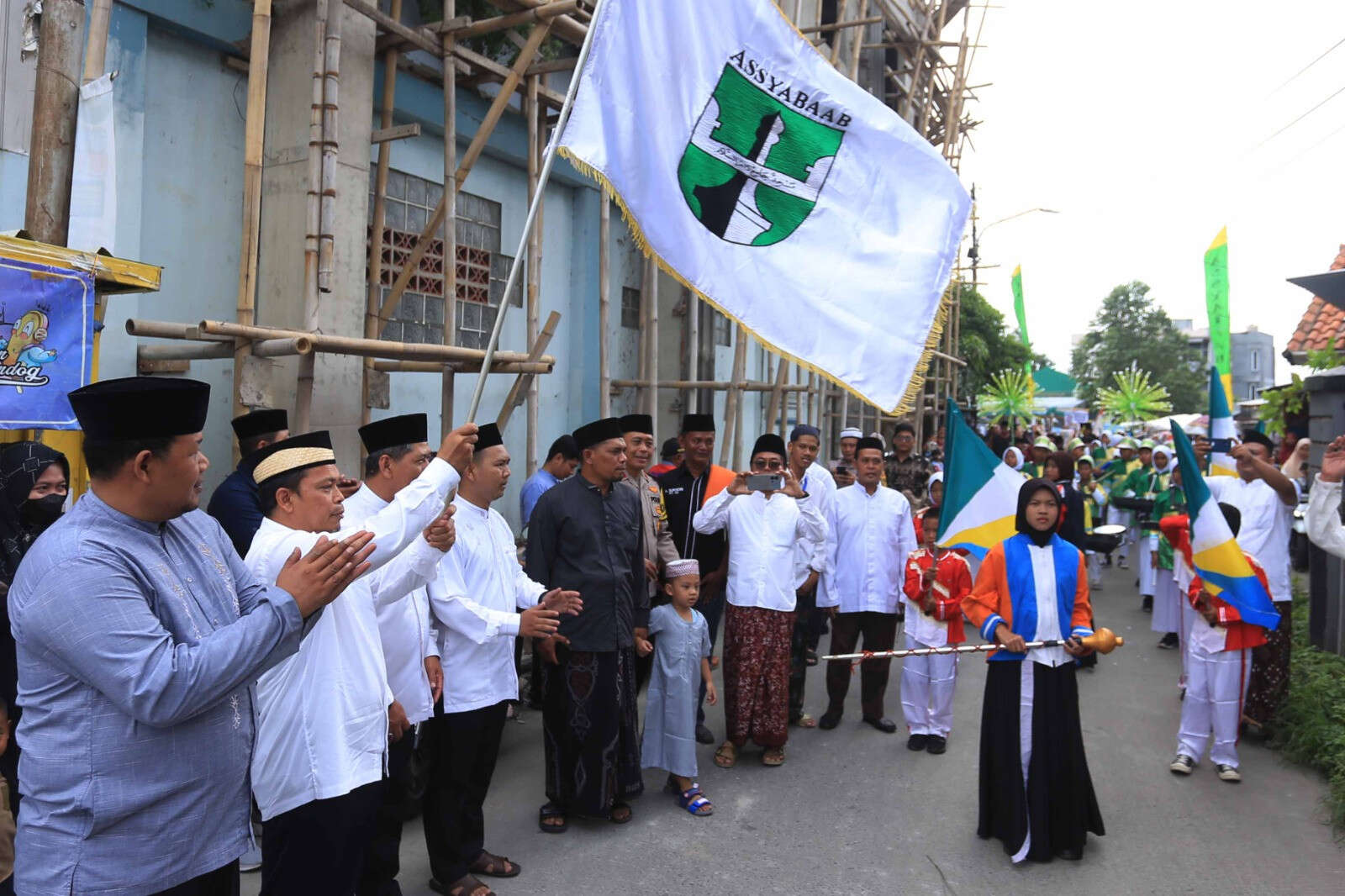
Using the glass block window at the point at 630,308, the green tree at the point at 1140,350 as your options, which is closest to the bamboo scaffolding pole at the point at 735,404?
the glass block window at the point at 630,308

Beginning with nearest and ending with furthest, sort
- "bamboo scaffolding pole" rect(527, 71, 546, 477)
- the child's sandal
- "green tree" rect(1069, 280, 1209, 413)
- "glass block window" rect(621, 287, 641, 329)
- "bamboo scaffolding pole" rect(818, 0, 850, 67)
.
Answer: the child's sandal
"bamboo scaffolding pole" rect(527, 71, 546, 477)
"glass block window" rect(621, 287, 641, 329)
"bamboo scaffolding pole" rect(818, 0, 850, 67)
"green tree" rect(1069, 280, 1209, 413)

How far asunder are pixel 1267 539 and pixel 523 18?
239 inches

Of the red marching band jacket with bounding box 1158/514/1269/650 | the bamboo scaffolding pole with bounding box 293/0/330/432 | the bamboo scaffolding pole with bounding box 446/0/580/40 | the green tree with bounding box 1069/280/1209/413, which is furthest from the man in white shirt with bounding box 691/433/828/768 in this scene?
the green tree with bounding box 1069/280/1209/413

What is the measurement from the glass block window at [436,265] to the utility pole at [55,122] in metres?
2.99

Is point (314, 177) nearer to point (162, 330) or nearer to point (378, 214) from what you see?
point (378, 214)

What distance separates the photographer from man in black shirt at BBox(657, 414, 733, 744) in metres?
6.09

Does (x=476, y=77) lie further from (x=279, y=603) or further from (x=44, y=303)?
(x=279, y=603)

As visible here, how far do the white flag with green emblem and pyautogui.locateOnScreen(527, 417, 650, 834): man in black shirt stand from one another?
1.16 meters

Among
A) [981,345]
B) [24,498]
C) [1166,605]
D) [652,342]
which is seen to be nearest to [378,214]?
[652,342]

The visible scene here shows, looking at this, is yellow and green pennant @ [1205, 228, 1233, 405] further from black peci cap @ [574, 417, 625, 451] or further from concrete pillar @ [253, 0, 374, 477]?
concrete pillar @ [253, 0, 374, 477]

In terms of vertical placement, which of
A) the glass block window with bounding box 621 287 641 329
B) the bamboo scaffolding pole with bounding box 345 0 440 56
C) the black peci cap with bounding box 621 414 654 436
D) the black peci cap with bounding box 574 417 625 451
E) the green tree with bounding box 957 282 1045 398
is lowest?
the black peci cap with bounding box 574 417 625 451

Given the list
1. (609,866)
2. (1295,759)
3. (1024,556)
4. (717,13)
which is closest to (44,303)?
(717,13)

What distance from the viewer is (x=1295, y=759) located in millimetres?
5766

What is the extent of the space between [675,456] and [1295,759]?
468 cm
